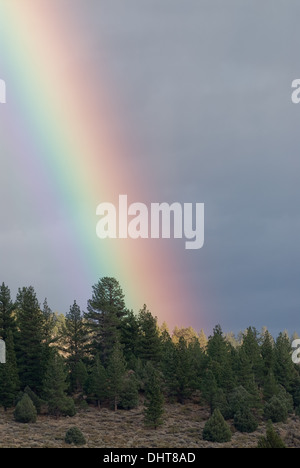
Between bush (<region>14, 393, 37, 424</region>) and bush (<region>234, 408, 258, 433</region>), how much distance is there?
25.2 metres

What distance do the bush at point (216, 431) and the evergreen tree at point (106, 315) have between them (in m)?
23.8

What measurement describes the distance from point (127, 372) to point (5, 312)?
779 inches

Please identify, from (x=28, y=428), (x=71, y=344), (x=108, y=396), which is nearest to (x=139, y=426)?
(x=108, y=396)

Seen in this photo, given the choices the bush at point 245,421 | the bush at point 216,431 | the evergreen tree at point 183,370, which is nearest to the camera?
the bush at point 216,431

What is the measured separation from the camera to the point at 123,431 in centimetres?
7956

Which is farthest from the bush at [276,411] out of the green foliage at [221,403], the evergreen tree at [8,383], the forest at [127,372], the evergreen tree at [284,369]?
the evergreen tree at [8,383]

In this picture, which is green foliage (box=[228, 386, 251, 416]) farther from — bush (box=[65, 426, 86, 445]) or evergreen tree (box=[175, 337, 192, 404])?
bush (box=[65, 426, 86, 445])

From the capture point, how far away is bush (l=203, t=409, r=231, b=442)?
76.9 meters

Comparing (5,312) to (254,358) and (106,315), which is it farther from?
(254,358)

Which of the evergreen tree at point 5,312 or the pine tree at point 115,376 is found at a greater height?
Result: the evergreen tree at point 5,312

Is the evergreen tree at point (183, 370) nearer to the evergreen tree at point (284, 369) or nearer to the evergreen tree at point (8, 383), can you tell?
the evergreen tree at point (284, 369)

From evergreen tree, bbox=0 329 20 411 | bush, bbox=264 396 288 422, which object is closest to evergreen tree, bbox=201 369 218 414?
bush, bbox=264 396 288 422

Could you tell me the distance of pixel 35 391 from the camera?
9012 centimetres

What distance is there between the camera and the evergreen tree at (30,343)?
88.8m
